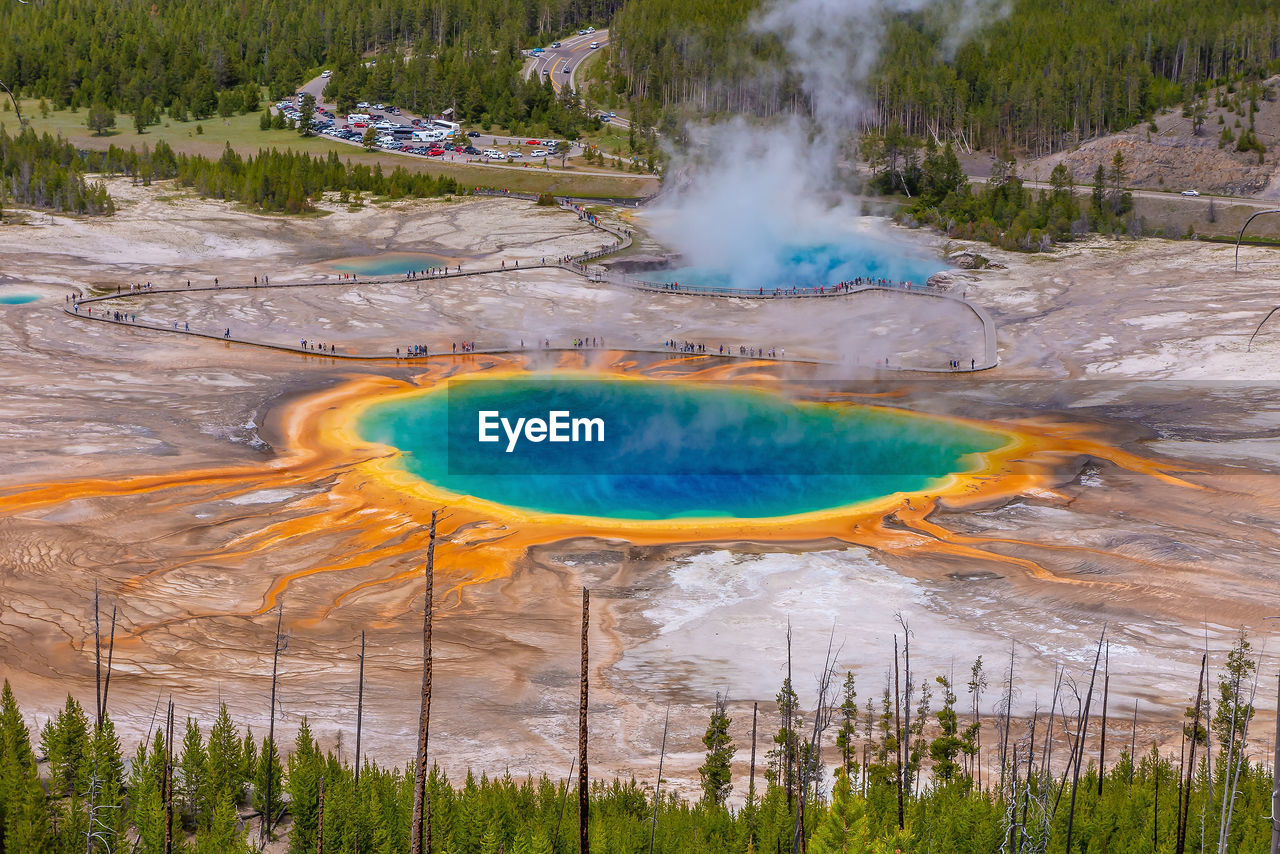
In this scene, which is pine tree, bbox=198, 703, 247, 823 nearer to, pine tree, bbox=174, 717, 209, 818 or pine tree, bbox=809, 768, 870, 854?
pine tree, bbox=174, 717, 209, 818

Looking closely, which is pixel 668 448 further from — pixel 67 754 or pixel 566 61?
pixel 566 61

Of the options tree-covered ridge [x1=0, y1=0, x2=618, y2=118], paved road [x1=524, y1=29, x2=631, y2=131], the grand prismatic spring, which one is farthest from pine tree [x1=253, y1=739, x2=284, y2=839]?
tree-covered ridge [x1=0, y1=0, x2=618, y2=118]

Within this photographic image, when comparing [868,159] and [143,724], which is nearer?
[143,724]

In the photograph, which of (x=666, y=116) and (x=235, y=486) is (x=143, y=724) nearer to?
(x=235, y=486)

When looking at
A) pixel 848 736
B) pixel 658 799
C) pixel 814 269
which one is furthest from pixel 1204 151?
pixel 658 799

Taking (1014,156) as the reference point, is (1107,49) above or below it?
above

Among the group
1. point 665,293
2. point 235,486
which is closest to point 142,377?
point 235,486
